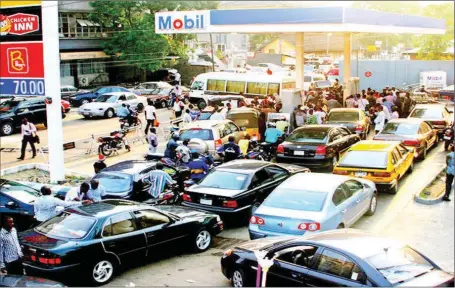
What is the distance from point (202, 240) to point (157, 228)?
120 cm

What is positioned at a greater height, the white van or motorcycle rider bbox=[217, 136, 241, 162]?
the white van

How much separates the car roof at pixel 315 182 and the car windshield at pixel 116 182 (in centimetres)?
377

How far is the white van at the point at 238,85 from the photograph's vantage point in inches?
1178

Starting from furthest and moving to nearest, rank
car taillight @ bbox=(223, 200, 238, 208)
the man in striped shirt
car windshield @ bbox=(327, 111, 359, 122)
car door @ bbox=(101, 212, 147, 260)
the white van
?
1. the white van
2. car windshield @ bbox=(327, 111, 359, 122)
3. the man in striped shirt
4. car taillight @ bbox=(223, 200, 238, 208)
5. car door @ bbox=(101, 212, 147, 260)

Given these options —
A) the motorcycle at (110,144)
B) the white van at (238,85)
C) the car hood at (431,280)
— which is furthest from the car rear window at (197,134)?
the car hood at (431,280)

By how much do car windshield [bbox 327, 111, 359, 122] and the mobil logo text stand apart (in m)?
10.4

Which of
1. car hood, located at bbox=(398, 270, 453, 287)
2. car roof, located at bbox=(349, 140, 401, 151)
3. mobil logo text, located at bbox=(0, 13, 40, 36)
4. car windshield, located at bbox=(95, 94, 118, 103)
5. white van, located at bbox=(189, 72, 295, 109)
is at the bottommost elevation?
car hood, located at bbox=(398, 270, 453, 287)

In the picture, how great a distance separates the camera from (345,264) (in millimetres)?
7707

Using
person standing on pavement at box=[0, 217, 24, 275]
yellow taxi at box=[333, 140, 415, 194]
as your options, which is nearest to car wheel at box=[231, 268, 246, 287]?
person standing on pavement at box=[0, 217, 24, 275]

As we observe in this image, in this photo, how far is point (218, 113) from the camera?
2158cm

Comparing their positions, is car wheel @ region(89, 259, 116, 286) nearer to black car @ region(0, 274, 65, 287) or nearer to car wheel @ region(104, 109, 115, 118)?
black car @ region(0, 274, 65, 287)

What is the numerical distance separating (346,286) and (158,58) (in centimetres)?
3304

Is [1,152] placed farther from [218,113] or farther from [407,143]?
[407,143]

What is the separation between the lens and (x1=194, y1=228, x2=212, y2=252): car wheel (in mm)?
11320
